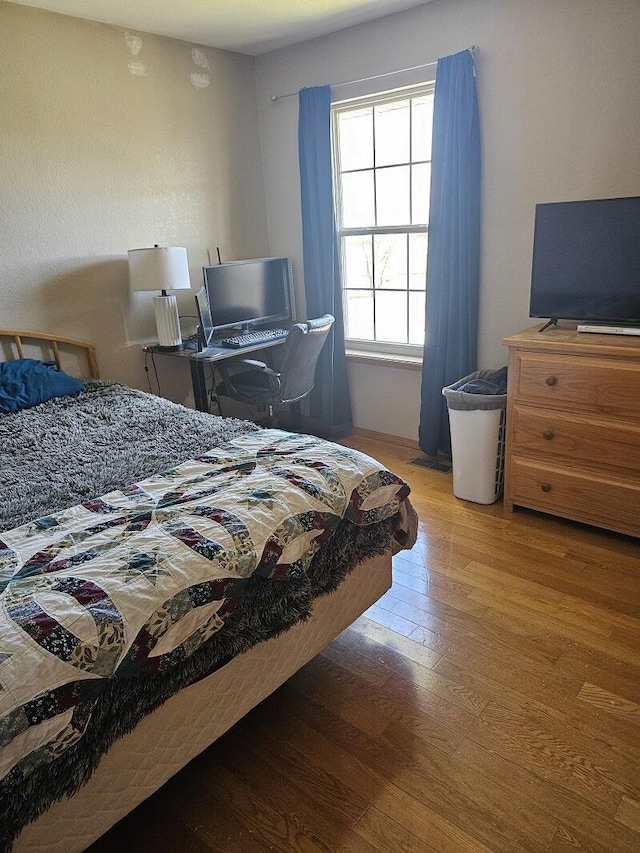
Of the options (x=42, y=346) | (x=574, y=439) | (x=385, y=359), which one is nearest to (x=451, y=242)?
(x=385, y=359)

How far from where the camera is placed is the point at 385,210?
11.7 feet

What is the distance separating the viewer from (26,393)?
271 centimetres

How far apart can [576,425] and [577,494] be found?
318mm

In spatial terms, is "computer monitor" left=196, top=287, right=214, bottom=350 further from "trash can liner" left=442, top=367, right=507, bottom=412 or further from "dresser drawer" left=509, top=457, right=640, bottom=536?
"dresser drawer" left=509, top=457, right=640, bottom=536

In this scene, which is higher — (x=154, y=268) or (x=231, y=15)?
(x=231, y=15)

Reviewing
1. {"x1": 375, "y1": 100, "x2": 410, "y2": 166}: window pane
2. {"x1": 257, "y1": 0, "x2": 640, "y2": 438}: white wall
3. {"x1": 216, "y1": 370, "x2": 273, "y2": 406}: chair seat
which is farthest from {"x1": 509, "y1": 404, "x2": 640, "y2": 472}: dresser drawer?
{"x1": 375, "y1": 100, "x2": 410, "y2": 166}: window pane

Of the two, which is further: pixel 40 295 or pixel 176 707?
pixel 40 295

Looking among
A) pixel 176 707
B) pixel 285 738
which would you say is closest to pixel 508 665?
pixel 285 738

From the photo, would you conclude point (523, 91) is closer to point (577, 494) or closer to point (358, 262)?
point (358, 262)

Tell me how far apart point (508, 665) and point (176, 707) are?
1.12m

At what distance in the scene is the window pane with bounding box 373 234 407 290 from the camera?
3561 millimetres

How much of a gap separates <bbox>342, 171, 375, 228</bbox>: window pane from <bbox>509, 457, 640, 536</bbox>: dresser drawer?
1896mm

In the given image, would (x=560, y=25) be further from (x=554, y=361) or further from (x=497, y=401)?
(x=497, y=401)

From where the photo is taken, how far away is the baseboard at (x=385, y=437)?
12.3 feet
